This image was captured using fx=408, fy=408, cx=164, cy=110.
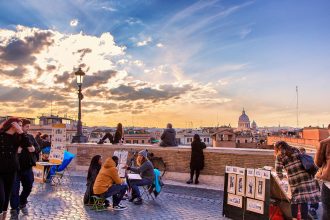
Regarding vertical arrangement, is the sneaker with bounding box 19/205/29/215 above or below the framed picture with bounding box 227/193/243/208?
below

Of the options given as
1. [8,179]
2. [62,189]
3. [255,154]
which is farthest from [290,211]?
[62,189]

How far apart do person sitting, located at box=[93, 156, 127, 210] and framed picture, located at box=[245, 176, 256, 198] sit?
3.80m

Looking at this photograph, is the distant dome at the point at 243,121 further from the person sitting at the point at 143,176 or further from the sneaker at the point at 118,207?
the sneaker at the point at 118,207

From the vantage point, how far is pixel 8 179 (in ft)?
22.3

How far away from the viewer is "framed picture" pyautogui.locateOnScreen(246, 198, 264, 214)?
685cm

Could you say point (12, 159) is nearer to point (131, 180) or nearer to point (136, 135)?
point (131, 180)

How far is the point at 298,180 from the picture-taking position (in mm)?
7047

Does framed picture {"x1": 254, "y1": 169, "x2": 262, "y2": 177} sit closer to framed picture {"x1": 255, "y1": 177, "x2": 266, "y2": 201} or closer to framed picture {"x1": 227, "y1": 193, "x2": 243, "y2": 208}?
framed picture {"x1": 255, "y1": 177, "x2": 266, "y2": 201}

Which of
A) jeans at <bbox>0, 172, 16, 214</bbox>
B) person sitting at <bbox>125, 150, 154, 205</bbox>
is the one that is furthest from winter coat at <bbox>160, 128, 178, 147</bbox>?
jeans at <bbox>0, 172, 16, 214</bbox>

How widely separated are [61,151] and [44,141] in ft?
5.74

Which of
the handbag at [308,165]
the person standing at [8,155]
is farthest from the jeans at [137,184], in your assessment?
the handbag at [308,165]

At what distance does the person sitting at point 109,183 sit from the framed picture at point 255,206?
3.80 metres

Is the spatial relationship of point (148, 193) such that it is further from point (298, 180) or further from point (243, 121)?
point (243, 121)

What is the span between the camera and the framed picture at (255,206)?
270 inches
